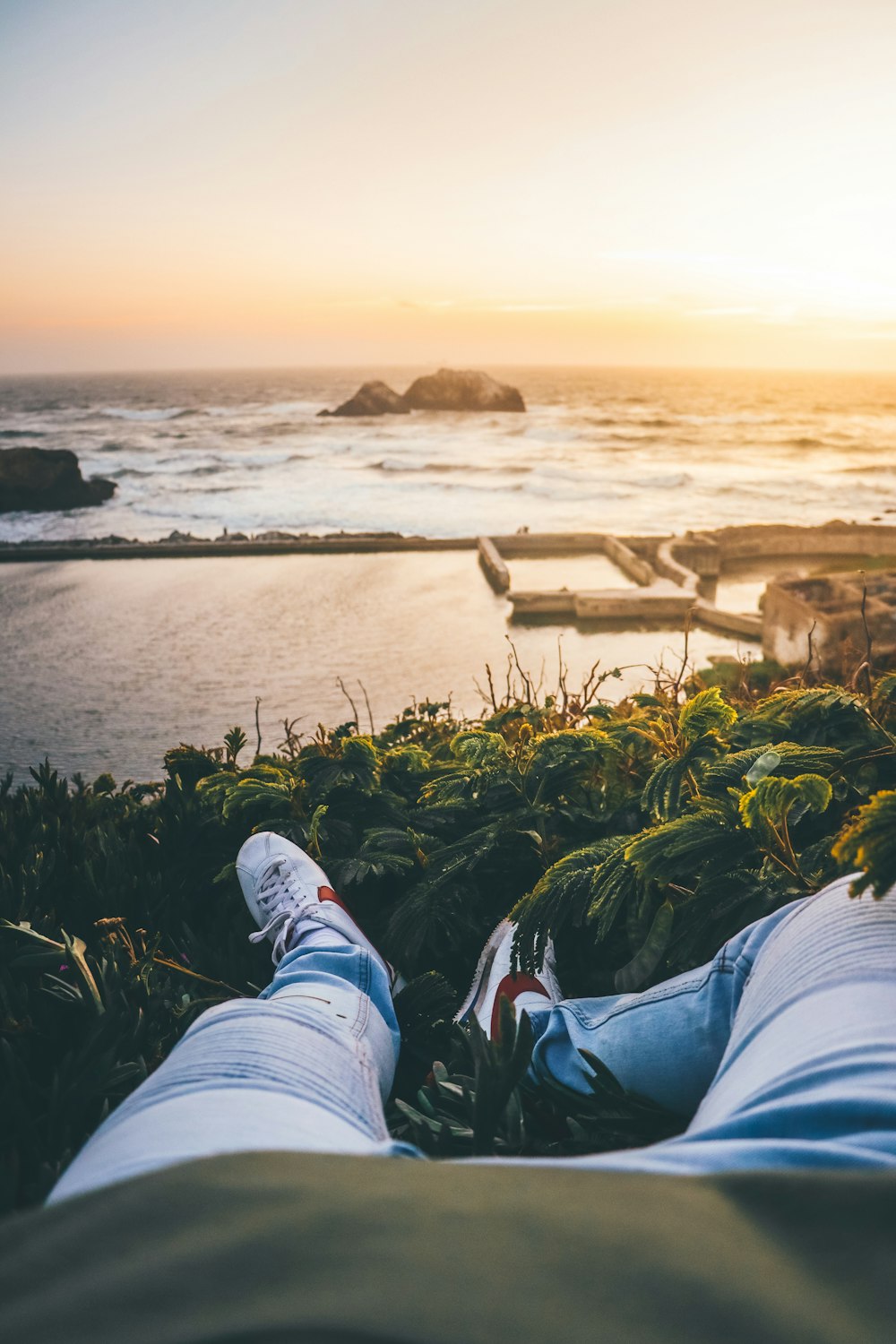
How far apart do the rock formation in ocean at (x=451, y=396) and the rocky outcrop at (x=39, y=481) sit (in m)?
40.6

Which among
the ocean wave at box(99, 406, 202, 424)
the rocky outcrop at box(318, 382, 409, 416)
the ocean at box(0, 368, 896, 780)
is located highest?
the rocky outcrop at box(318, 382, 409, 416)

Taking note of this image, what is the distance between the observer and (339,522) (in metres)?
29.1

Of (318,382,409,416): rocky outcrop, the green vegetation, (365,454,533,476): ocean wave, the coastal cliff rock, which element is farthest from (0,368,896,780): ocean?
the coastal cliff rock

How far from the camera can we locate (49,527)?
2506cm

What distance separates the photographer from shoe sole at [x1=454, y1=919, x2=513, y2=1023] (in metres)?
1.42

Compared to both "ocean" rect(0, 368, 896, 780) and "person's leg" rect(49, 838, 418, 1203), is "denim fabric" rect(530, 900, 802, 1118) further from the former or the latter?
"ocean" rect(0, 368, 896, 780)

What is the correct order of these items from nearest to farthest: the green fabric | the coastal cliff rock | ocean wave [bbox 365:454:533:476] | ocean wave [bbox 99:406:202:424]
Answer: the green fabric, ocean wave [bbox 365:454:533:476], ocean wave [bbox 99:406:202:424], the coastal cliff rock

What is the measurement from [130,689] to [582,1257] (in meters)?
9.18

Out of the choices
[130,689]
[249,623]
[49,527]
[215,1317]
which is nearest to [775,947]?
[215,1317]

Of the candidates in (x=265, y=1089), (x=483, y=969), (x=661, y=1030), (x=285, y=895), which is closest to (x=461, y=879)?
(x=483, y=969)

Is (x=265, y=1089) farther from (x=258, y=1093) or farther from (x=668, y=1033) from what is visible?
(x=668, y=1033)

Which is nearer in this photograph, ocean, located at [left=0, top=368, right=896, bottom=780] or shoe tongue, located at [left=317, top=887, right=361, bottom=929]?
shoe tongue, located at [left=317, top=887, right=361, bottom=929]

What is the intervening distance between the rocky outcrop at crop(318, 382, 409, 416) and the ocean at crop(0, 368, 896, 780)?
2555 mm

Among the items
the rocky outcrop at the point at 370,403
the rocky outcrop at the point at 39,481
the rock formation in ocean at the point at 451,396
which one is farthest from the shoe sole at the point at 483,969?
the rock formation in ocean at the point at 451,396
